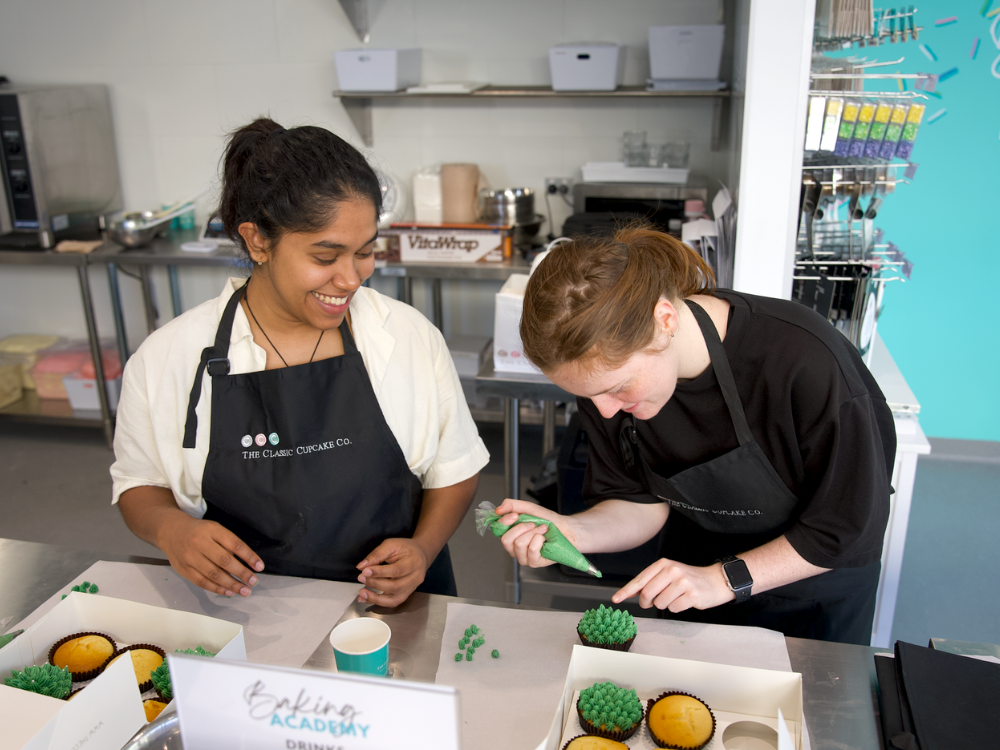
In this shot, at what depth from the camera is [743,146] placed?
6.55ft

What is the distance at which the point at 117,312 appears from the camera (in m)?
3.76

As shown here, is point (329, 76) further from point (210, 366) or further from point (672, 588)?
point (672, 588)

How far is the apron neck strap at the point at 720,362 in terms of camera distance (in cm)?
121

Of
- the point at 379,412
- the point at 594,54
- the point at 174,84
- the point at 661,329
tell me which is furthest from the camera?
the point at 174,84

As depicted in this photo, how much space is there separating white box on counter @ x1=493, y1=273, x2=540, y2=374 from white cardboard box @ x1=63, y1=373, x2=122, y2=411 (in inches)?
89.8

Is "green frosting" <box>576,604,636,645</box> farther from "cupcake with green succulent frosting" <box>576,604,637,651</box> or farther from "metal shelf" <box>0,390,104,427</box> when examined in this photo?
"metal shelf" <box>0,390,104,427</box>

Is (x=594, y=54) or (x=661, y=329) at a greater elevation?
(x=594, y=54)

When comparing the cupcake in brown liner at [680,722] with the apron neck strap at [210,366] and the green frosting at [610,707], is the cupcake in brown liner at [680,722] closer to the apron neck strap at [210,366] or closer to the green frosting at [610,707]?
the green frosting at [610,707]

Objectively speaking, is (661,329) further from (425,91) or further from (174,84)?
(174,84)

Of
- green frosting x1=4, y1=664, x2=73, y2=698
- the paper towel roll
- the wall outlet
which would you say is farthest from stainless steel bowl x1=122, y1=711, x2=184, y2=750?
the wall outlet

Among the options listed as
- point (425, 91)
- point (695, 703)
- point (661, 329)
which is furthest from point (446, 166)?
point (695, 703)

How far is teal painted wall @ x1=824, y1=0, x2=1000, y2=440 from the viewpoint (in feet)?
10.3

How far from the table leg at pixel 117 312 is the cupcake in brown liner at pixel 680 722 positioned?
340cm

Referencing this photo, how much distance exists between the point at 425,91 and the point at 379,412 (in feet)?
7.80
